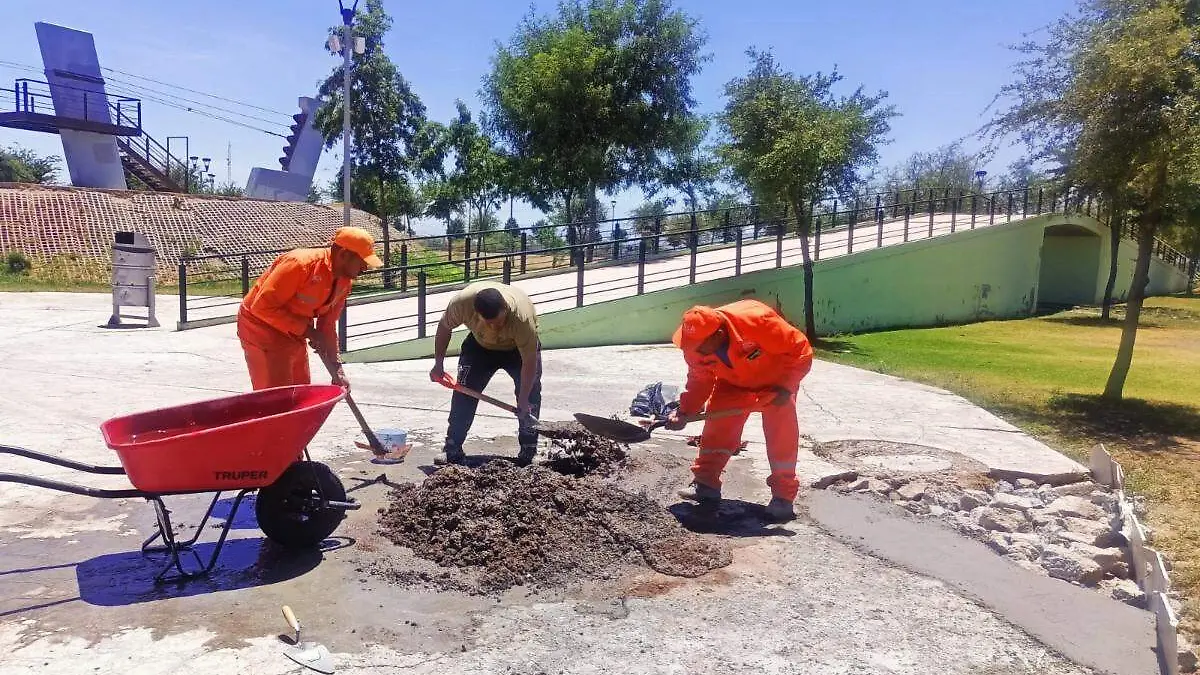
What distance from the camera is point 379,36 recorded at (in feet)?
66.1

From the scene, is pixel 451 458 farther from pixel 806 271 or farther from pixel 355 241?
pixel 806 271

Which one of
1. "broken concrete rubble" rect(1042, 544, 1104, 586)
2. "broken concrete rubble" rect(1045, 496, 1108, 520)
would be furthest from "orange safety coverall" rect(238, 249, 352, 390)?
"broken concrete rubble" rect(1045, 496, 1108, 520)

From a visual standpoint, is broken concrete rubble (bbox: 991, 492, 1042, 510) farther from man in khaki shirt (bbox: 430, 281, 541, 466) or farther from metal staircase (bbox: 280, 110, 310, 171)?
metal staircase (bbox: 280, 110, 310, 171)

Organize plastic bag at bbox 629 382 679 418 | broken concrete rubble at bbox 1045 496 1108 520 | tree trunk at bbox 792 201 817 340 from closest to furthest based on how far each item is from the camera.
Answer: broken concrete rubble at bbox 1045 496 1108 520 → plastic bag at bbox 629 382 679 418 → tree trunk at bbox 792 201 817 340

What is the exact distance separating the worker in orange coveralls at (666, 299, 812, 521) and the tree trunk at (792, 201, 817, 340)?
445 inches

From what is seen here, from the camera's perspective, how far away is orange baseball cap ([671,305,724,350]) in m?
5.15

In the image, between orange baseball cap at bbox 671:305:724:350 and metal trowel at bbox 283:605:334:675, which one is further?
orange baseball cap at bbox 671:305:724:350

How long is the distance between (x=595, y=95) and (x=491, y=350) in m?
14.8

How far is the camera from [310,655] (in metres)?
3.46

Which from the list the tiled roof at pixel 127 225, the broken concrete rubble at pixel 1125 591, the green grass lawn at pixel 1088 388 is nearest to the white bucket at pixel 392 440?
the broken concrete rubble at pixel 1125 591

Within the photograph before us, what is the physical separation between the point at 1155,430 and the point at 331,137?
17.9 m

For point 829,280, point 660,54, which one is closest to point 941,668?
point 829,280

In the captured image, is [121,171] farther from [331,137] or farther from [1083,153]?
[1083,153]

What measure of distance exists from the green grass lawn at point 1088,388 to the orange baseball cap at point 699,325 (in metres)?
2.97
